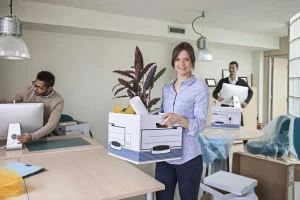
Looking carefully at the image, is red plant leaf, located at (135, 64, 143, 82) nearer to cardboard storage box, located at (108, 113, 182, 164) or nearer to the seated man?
cardboard storage box, located at (108, 113, 182, 164)

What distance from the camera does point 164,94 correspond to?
165 cm

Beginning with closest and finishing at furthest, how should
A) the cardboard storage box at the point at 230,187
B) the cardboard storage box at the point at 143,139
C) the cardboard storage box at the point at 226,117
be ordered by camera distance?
the cardboard storage box at the point at 143,139 → the cardboard storage box at the point at 230,187 → the cardboard storage box at the point at 226,117

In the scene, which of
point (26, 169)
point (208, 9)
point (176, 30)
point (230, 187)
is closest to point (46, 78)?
point (26, 169)

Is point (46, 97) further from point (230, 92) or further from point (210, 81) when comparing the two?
point (210, 81)

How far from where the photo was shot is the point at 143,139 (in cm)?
131

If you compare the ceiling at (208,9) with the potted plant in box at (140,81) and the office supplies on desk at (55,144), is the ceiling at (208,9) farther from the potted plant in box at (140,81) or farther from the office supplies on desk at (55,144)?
the potted plant in box at (140,81)

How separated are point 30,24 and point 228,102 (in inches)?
115

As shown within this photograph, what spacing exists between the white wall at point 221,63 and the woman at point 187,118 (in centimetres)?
396

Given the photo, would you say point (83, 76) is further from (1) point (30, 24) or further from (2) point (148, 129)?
(2) point (148, 129)

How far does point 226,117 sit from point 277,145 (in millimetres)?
752

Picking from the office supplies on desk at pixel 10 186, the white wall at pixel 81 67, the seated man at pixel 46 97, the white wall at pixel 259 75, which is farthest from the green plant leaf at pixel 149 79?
the white wall at pixel 259 75

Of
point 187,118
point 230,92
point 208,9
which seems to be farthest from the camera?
point 208,9

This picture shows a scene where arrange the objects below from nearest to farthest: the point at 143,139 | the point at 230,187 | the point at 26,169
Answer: the point at 143,139 < the point at 26,169 < the point at 230,187

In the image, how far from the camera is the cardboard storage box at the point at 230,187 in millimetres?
1826
